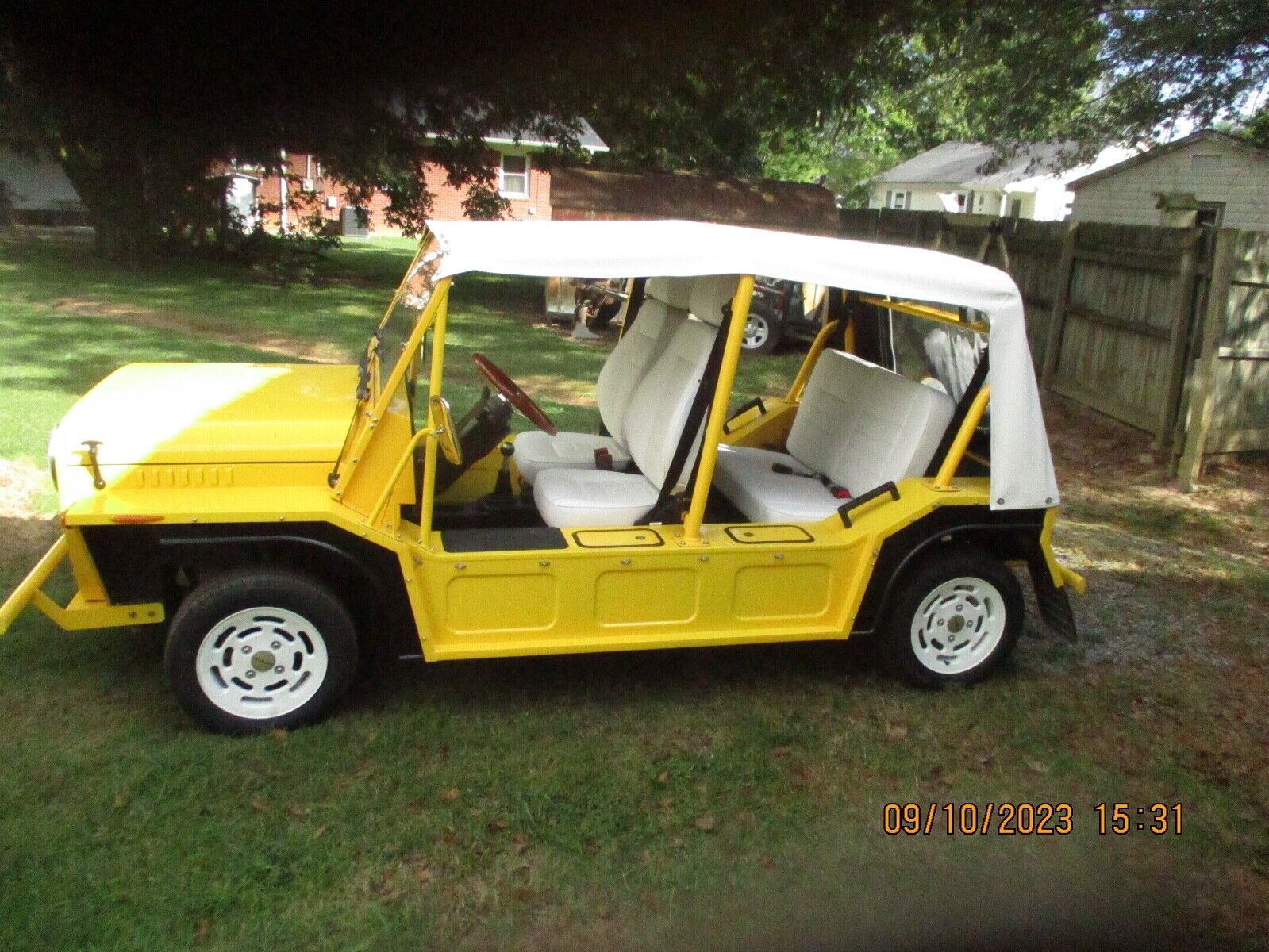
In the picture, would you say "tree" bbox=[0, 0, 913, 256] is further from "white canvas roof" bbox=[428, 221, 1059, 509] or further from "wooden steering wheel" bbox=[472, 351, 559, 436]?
"white canvas roof" bbox=[428, 221, 1059, 509]

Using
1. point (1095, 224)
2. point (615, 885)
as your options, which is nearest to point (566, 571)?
point (615, 885)

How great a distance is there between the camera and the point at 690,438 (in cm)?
434

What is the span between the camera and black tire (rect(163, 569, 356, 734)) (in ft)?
12.7

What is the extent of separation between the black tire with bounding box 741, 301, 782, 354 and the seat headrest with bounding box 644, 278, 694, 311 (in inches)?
343

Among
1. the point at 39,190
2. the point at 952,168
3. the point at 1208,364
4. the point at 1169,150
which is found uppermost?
the point at 952,168

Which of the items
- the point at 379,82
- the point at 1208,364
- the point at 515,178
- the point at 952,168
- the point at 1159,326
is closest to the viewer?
the point at 1208,364

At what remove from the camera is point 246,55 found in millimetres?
Answer: 14078

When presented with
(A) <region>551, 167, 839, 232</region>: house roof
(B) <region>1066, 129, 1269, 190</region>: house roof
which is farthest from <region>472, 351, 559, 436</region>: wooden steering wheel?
(B) <region>1066, 129, 1269, 190</region>: house roof

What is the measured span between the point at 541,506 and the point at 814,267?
57.4 inches

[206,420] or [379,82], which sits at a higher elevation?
[379,82]

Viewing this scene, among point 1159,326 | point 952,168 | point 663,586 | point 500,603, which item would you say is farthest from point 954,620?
point 952,168

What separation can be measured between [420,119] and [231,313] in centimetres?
470

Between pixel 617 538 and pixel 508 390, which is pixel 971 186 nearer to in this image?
pixel 508 390

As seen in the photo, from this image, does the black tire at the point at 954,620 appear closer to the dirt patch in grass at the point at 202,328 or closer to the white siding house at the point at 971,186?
the dirt patch in grass at the point at 202,328
